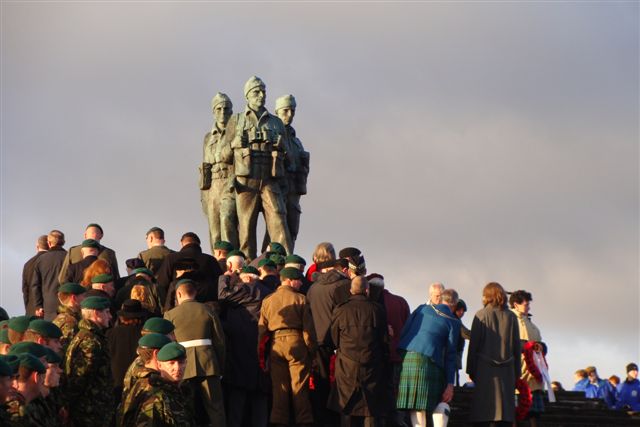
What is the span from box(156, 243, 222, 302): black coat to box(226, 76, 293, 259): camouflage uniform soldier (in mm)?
9544

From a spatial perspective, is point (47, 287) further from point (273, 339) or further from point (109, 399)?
point (109, 399)

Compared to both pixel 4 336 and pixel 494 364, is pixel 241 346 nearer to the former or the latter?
pixel 494 364

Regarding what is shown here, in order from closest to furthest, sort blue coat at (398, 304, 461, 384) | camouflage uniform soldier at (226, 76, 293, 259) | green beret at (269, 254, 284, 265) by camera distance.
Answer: blue coat at (398, 304, 461, 384) < green beret at (269, 254, 284, 265) < camouflage uniform soldier at (226, 76, 293, 259)

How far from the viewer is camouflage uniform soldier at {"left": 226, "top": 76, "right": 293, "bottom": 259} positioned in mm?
27344

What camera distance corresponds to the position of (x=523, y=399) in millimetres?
19172

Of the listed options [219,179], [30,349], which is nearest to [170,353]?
[30,349]

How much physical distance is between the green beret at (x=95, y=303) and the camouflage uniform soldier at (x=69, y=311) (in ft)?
0.95

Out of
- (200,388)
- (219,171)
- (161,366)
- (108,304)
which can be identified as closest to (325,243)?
(200,388)

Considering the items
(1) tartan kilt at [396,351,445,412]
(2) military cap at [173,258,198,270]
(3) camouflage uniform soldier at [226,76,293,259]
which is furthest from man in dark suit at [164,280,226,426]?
(3) camouflage uniform soldier at [226,76,293,259]

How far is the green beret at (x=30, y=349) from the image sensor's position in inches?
488

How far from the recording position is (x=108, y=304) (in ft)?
48.2

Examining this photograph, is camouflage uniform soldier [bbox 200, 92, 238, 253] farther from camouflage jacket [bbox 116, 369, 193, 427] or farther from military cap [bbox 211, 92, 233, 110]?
camouflage jacket [bbox 116, 369, 193, 427]

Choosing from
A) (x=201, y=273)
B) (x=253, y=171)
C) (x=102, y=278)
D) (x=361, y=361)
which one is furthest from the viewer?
(x=253, y=171)

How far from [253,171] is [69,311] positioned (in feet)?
40.5
